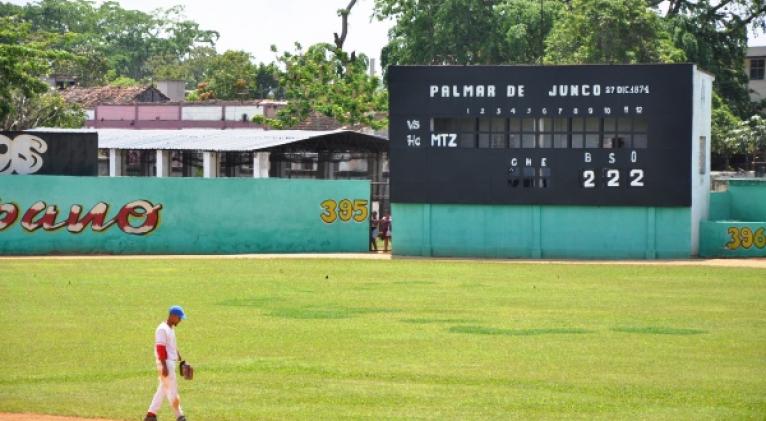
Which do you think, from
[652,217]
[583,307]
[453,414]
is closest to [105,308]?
[583,307]

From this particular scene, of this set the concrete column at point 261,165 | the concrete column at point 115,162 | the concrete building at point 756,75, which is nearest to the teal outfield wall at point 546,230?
the concrete column at point 261,165

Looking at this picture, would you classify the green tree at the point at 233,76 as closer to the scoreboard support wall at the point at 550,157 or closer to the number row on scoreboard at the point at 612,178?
the scoreboard support wall at the point at 550,157

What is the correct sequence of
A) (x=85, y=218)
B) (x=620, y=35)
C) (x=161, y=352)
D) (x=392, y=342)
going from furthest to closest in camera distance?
(x=620, y=35)
(x=85, y=218)
(x=392, y=342)
(x=161, y=352)

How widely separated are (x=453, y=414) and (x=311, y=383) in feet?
12.1

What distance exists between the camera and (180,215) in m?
57.2

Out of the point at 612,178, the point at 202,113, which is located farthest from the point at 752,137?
the point at 612,178

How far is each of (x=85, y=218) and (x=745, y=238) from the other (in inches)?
989

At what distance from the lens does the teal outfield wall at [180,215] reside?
55.6 metres

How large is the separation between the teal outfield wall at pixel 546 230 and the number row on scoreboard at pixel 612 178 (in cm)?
98

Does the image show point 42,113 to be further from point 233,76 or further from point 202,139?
point 233,76

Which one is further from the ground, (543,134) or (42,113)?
(42,113)

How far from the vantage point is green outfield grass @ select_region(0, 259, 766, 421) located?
23.5 meters

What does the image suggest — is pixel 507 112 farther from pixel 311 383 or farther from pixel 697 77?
pixel 311 383

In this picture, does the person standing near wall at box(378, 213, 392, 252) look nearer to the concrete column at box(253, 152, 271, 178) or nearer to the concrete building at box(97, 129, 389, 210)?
the concrete building at box(97, 129, 389, 210)
